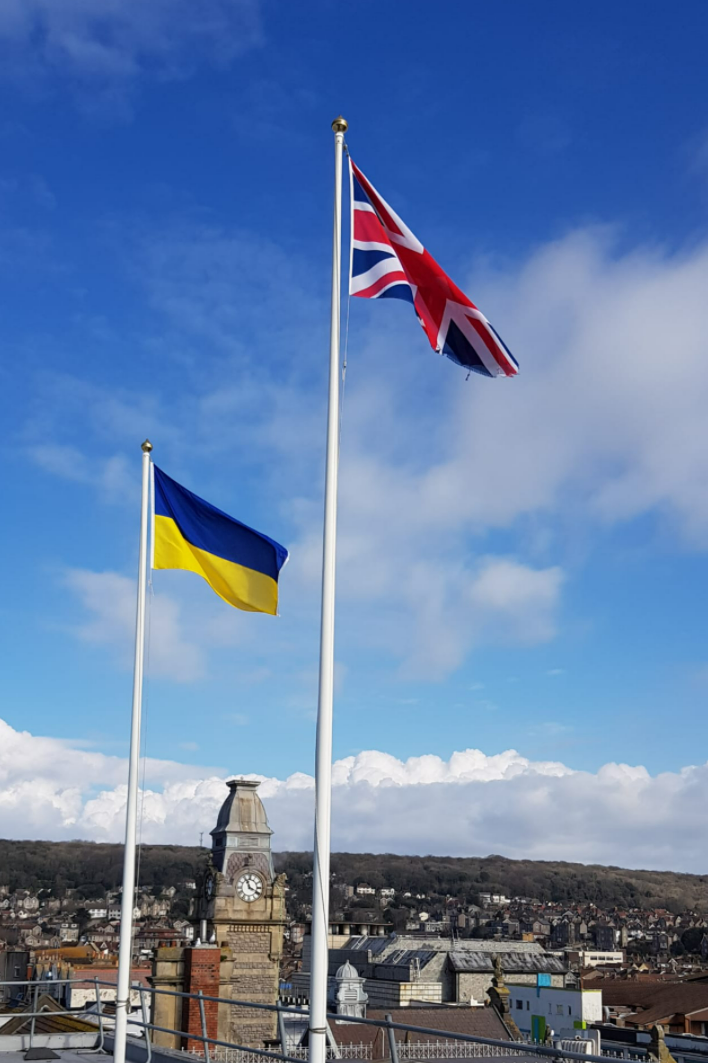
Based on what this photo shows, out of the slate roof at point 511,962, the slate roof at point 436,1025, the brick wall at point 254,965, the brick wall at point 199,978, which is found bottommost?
the slate roof at point 511,962

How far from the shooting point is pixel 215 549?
439 inches

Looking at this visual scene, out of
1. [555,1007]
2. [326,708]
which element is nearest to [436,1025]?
[555,1007]

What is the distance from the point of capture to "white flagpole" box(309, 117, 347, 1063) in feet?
24.0

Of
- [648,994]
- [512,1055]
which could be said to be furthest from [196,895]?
[648,994]

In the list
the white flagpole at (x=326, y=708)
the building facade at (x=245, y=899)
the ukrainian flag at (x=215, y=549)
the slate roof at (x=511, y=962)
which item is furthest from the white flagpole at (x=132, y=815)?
the slate roof at (x=511, y=962)

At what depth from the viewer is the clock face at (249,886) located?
43781 mm

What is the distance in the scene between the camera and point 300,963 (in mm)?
85812

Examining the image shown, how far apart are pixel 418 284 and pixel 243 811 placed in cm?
3954

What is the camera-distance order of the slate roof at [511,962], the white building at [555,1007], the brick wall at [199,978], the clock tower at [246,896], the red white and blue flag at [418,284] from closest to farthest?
the red white and blue flag at [418,284], the brick wall at [199,978], the clock tower at [246,896], the white building at [555,1007], the slate roof at [511,962]

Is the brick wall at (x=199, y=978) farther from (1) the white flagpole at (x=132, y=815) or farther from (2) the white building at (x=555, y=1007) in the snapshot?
(2) the white building at (x=555, y=1007)

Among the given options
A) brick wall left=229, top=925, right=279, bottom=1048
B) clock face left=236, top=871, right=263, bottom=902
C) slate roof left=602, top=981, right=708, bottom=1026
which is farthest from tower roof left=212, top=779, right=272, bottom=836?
slate roof left=602, top=981, right=708, bottom=1026

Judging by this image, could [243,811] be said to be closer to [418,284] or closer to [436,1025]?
[436,1025]

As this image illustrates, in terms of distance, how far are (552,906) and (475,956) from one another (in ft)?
416

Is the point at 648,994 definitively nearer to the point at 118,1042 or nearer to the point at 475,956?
the point at 475,956
